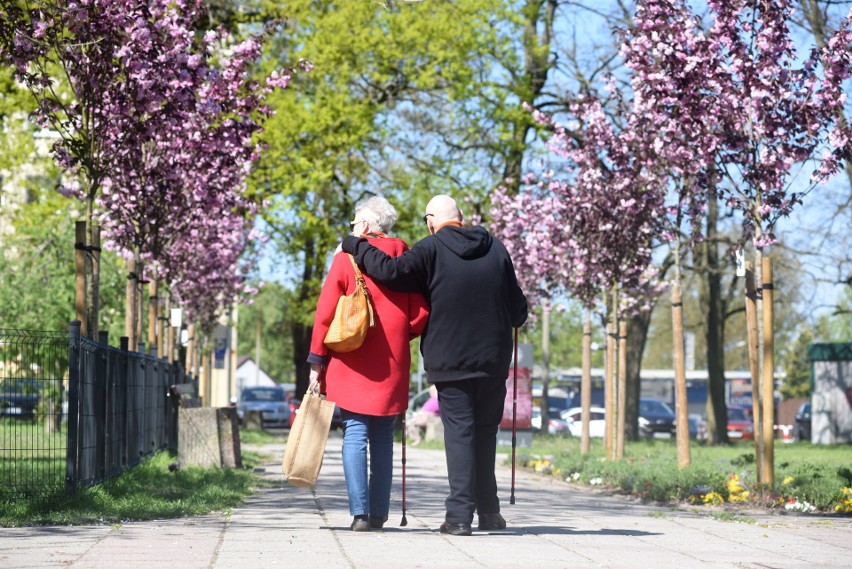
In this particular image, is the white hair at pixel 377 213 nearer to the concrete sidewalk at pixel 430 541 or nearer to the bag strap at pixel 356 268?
the bag strap at pixel 356 268

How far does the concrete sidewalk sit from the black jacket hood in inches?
67.9

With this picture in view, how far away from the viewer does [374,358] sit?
28.4 feet

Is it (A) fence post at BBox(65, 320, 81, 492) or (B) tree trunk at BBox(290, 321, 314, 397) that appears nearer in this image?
(A) fence post at BBox(65, 320, 81, 492)

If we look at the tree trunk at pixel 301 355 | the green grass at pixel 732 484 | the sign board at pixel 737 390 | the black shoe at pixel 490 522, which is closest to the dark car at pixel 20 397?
the black shoe at pixel 490 522

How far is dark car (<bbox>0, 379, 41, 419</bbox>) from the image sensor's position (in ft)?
38.7

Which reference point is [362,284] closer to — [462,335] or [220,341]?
[462,335]

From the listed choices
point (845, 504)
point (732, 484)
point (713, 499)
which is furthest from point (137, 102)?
point (845, 504)

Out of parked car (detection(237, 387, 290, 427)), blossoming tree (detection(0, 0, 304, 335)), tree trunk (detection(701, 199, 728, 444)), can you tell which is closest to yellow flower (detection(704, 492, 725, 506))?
blossoming tree (detection(0, 0, 304, 335))

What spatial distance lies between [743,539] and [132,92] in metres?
6.83

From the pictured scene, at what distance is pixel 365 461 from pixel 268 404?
4024 centimetres

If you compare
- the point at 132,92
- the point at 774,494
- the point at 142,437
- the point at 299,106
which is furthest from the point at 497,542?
the point at 299,106

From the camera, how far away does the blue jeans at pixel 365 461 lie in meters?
8.66

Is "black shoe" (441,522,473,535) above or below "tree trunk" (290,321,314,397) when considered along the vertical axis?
below

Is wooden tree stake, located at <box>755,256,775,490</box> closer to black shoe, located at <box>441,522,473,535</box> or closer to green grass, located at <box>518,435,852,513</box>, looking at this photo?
green grass, located at <box>518,435,852,513</box>
